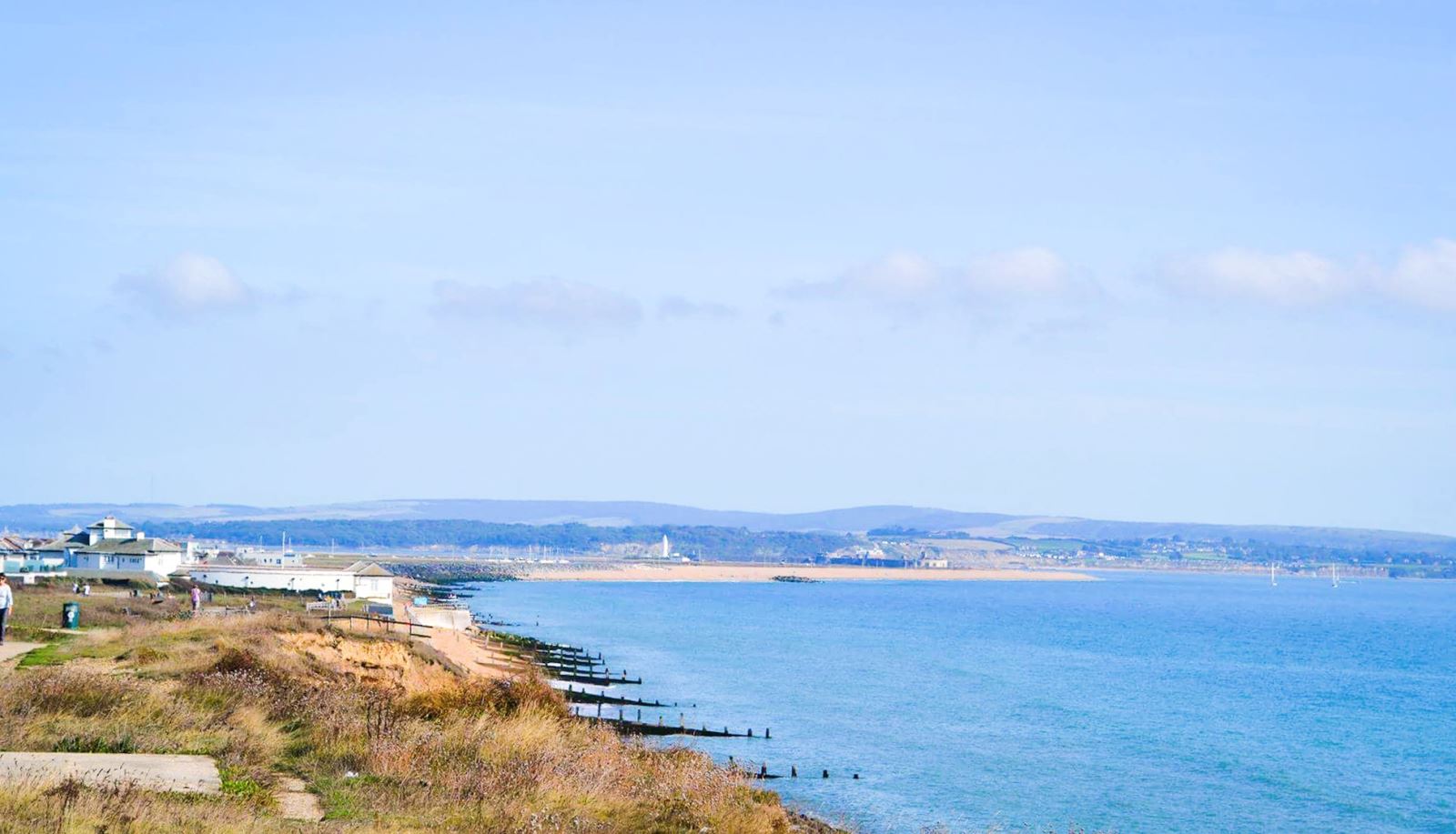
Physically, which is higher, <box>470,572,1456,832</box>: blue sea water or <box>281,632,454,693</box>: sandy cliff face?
<box>281,632,454,693</box>: sandy cliff face

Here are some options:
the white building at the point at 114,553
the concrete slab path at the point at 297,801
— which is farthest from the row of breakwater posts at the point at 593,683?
the white building at the point at 114,553

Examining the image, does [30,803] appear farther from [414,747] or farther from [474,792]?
[414,747]

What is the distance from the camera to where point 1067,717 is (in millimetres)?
60094

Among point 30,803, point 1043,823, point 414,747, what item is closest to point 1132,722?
point 1043,823

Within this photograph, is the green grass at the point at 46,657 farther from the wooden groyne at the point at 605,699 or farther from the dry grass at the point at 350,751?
the wooden groyne at the point at 605,699

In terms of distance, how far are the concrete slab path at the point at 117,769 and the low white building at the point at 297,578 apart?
78.8 m

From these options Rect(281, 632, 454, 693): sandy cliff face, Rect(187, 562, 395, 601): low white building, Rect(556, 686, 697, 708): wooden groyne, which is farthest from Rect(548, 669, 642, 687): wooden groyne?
Rect(187, 562, 395, 601): low white building

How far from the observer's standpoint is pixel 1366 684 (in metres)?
81.6

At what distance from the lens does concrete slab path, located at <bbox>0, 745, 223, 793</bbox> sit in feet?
49.9

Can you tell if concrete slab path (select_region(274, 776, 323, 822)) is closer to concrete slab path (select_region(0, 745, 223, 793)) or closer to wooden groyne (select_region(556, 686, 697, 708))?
concrete slab path (select_region(0, 745, 223, 793))

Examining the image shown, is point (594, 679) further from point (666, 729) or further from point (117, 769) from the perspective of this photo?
point (117, 769)

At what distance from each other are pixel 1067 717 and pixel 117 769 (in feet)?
160

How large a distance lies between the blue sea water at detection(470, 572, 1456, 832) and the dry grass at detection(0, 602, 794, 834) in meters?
12.4

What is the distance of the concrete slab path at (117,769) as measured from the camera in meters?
15.2
